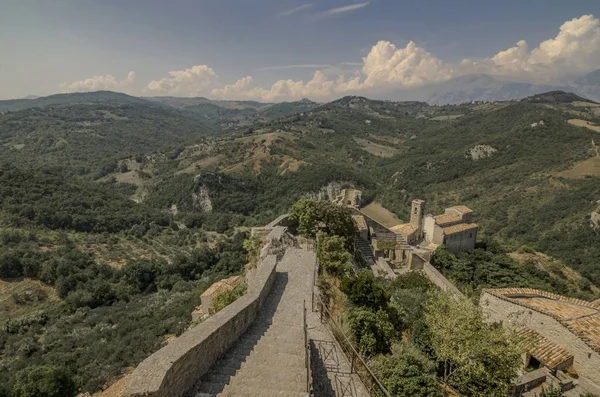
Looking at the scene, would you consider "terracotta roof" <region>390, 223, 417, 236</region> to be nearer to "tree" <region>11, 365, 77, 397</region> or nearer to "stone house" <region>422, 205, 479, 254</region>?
"stone house" <region>422, 205, 479, 254</region>

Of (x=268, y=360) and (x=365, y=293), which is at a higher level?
(x=268, y=360)

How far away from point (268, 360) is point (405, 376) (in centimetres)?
431

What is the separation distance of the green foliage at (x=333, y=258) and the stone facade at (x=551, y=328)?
6.66 m

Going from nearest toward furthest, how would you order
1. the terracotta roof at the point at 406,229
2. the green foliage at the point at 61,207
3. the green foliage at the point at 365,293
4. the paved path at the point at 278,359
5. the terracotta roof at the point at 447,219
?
the paved path at the point at 278,359, the green foliage at the point at 365,293, the terracotta roof at the point at 406,229, the terracotta roof at the point at 447,219, the green foliage at the point at 61,207

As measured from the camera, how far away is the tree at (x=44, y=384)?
14.2 m

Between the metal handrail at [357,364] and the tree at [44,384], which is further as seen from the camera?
the tree at [44,384]

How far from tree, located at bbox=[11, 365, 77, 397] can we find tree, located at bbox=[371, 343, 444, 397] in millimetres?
13670

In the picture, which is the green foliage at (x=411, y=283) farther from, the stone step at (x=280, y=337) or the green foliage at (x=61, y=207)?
the green foliage at (x=61, y=207)

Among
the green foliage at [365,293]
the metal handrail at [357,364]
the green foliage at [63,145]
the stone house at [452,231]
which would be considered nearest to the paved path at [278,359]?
the metal handrail at [357,364]

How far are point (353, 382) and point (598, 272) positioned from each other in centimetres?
5082

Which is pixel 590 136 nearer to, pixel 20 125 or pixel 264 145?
pixel 264 145

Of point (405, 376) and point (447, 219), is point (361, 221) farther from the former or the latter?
point (405, 376)

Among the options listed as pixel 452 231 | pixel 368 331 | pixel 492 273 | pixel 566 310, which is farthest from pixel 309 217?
pixel 452 231

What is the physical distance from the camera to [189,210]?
8856 cm
